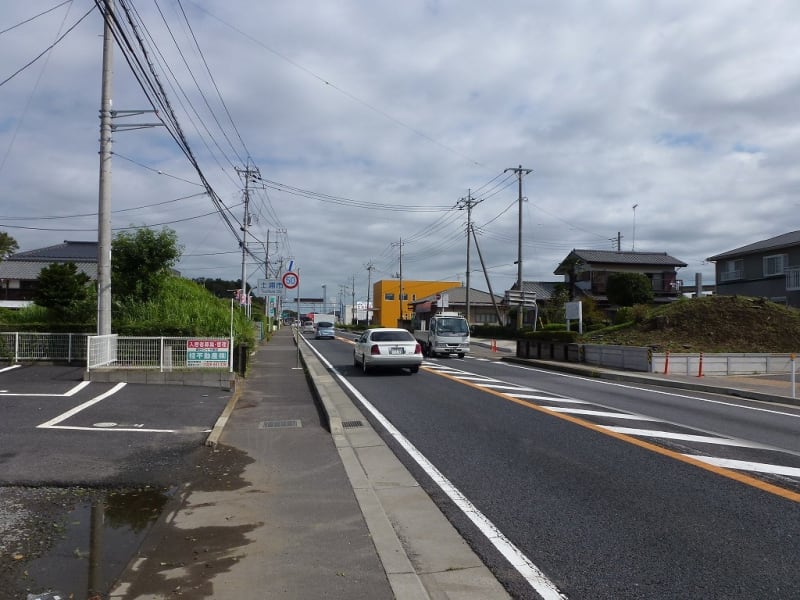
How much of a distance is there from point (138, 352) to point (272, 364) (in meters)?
8.60

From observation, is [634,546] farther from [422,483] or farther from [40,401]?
[40,401]

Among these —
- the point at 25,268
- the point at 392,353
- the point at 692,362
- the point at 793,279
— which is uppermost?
the point at 25,268

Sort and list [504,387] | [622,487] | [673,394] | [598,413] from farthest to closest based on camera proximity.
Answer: [504,387], [673,394], [598,413], [622,487]

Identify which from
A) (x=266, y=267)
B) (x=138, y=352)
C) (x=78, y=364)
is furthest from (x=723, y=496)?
(x=266, y=267)

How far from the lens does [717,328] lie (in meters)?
27.1

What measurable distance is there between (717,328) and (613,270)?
29962 mm

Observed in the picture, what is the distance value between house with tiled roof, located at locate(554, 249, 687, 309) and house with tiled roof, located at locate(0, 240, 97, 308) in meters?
40.4

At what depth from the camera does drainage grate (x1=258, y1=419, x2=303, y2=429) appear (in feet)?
35.2

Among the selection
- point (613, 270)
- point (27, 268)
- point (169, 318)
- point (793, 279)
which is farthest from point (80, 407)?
point (613, 270)

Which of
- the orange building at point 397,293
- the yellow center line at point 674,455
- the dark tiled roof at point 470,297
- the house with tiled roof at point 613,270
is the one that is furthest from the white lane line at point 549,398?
the orange building at point 397,293

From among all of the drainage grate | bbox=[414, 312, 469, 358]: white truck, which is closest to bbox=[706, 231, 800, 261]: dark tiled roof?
bbox=[414, 312, 469, 358]: white truck

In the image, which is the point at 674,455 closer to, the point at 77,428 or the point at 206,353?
the point at 77,428

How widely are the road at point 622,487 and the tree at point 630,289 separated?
34538mm

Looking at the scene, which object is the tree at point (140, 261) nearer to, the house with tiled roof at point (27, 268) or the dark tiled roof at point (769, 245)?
the house with tiled roof at point (27, 268)
